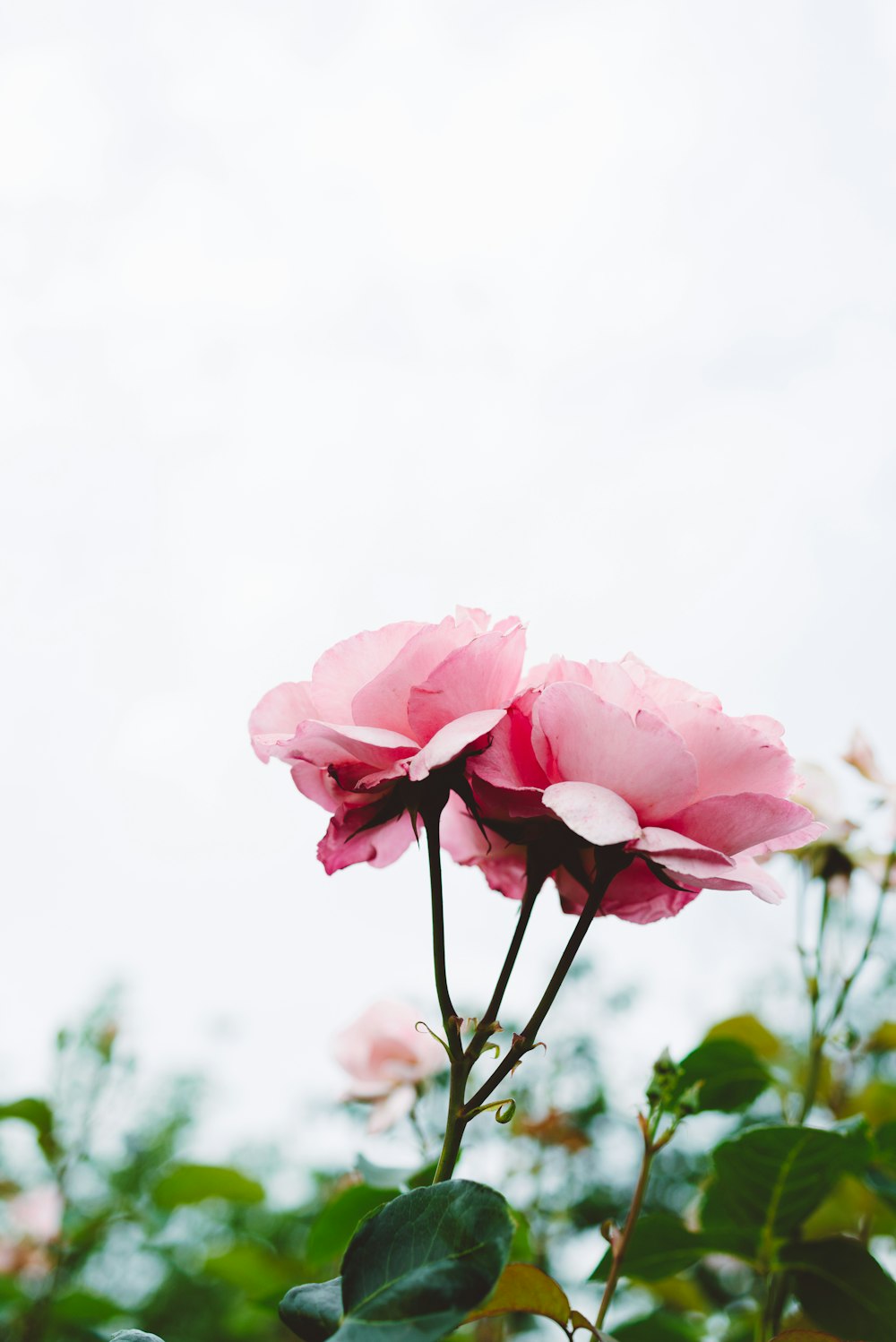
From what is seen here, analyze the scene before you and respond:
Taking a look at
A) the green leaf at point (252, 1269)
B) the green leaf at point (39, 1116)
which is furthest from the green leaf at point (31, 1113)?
the green leaf at point (252, 1269)

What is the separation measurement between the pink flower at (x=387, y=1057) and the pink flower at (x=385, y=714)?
2.67ft

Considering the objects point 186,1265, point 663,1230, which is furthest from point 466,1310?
point 186,1265

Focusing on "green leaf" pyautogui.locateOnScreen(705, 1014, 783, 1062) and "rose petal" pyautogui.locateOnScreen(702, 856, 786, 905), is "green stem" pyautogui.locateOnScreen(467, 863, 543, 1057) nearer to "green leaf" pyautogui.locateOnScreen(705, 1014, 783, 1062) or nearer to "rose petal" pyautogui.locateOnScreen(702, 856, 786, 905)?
"rose petal" pyautogui.locateOnScreen(702, 856, 786, 905)

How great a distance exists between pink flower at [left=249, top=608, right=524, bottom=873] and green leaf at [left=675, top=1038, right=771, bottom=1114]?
0.74m

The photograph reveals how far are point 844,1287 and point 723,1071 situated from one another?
0.89 feet

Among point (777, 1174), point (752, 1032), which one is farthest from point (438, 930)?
point (752, 1032)

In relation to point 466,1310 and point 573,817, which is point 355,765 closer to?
point 573,817

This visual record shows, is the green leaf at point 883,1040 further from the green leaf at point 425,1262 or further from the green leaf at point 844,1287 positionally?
the green leaf at point 425,1262

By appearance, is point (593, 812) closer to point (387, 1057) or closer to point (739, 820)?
point (739, 820)

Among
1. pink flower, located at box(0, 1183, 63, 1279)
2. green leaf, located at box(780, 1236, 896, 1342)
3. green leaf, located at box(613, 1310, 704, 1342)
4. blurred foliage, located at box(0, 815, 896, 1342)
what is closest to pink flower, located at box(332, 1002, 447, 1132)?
blurred foliage, located at box(0, 815, 896, 1342)

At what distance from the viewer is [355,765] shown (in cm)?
70

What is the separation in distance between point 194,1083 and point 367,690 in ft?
34.3

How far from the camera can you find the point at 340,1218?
1.28m

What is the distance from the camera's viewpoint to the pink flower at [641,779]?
→ 2.05 feet
